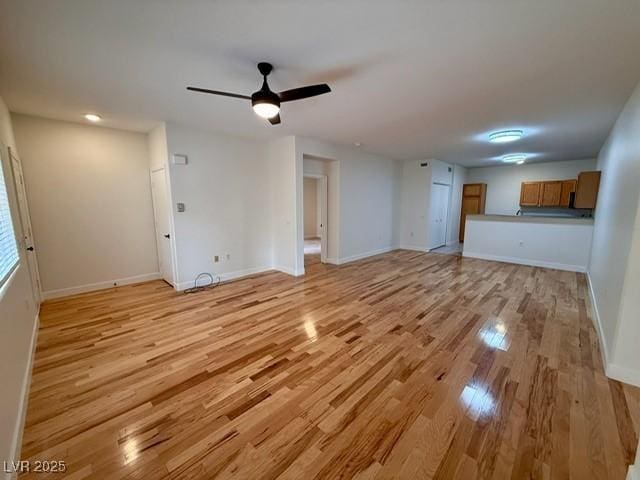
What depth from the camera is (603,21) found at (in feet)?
5.57

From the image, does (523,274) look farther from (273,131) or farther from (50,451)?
(50,451)

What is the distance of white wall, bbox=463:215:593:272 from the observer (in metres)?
5.35

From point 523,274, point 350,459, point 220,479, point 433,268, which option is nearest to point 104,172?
point 220,479

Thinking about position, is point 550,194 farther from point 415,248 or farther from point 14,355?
point 14,355

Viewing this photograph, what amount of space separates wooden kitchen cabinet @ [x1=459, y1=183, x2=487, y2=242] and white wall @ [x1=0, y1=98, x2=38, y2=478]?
10044 millimetres

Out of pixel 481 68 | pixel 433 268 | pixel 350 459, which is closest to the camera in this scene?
pixel 350 459

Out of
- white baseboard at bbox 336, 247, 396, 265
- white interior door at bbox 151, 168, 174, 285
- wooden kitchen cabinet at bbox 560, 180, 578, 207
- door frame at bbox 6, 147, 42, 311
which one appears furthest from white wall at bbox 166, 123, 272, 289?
wooden kitchen cabinet at bbox 560, 180, 578, 207

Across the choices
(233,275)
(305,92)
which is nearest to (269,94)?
(305,92)

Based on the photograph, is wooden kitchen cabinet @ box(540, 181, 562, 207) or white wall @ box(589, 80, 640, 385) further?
wooden kitchen cabinet @ box(540, 181, 562, 207)

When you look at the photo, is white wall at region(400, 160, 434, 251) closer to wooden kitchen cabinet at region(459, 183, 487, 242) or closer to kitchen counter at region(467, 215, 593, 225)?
kitchen counter at region(467, 215, 593, 225)

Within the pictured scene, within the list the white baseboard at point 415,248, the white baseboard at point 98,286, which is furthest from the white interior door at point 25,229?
the white baseboard at point 415,248

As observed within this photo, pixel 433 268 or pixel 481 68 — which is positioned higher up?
pixel 481 68

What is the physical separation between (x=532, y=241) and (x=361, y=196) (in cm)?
402

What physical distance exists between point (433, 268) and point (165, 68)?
→ 5.58 metres
